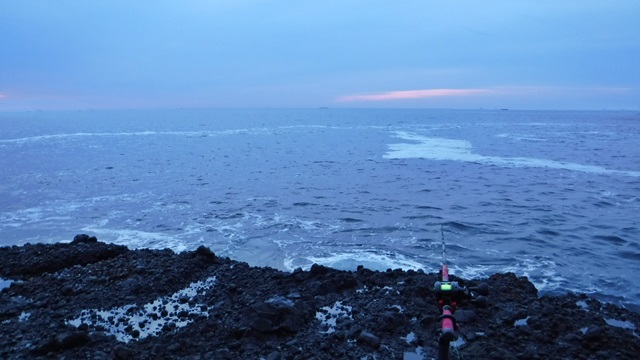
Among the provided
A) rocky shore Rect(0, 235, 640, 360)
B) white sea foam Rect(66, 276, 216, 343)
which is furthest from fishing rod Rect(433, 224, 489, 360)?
white sea foam Rect(66, 276, 216, 343)

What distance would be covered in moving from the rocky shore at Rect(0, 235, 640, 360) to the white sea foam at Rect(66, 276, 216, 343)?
0.08 feet

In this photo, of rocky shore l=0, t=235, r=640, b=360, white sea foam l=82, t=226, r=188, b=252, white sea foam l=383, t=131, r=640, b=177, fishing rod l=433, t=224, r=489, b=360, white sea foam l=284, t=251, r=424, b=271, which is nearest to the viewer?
fishing rod l=433, t=224, r=489, b=360

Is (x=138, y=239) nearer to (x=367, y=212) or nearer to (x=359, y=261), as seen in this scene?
(x=359, y=261)

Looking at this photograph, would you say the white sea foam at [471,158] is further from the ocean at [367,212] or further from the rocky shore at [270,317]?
the rocky shore at [270,317]

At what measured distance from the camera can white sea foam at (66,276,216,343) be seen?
26.6 ft

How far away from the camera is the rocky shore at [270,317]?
717 centimetres

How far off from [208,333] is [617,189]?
83.4 feet

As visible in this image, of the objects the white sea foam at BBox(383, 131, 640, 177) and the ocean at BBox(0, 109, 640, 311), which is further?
the white sea foam at BBox(383, 131, 640, 177)

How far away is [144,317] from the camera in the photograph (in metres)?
8.61

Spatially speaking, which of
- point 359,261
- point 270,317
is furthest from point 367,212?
point 270,317

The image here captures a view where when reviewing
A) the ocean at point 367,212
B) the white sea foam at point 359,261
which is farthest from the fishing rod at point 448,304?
the ocean at point 367,212

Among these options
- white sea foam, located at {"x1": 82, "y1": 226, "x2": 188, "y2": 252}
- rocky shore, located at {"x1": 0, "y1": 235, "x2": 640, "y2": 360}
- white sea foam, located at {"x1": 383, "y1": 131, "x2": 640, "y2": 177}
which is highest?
white sea foam, located at {"x1": 383, "y1": 131, "x2": 640, "y2": 177}

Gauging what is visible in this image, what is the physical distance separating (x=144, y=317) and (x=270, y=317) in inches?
109

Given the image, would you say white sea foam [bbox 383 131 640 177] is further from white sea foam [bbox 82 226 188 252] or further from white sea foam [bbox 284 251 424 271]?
white sea foam [bbox 82 226 188 252]
